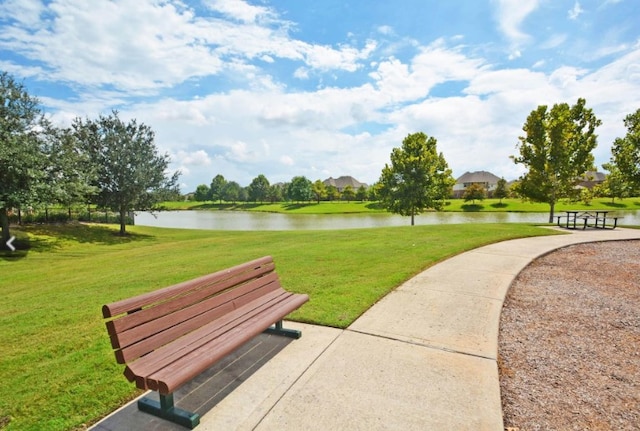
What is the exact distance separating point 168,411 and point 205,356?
0.54m

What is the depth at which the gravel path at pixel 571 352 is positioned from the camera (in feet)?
9.61

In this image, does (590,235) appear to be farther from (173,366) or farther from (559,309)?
(173,366)

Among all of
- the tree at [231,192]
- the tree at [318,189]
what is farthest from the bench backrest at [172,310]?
the tree at [231,192]

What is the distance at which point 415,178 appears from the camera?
31047mm

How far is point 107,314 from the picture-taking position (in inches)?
102

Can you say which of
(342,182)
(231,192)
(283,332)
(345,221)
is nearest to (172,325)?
(283,332)

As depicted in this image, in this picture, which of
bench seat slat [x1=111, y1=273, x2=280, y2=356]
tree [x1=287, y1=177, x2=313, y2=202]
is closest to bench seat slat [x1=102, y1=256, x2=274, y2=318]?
bench seat slat [x1=111, y1=273, x2=280, y2=356]

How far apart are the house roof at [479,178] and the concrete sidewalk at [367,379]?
409 ft

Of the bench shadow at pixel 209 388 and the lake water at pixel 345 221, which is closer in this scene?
the bench shadow at pixel 209 388

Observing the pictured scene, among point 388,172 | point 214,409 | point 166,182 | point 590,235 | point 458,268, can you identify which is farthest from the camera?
point 388,172

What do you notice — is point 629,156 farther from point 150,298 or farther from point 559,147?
point 150,298

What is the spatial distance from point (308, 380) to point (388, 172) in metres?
30.8

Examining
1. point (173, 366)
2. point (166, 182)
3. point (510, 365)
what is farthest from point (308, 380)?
point (166, 182)

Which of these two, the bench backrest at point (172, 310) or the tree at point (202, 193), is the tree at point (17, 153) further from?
the tree at point (202, 193)
